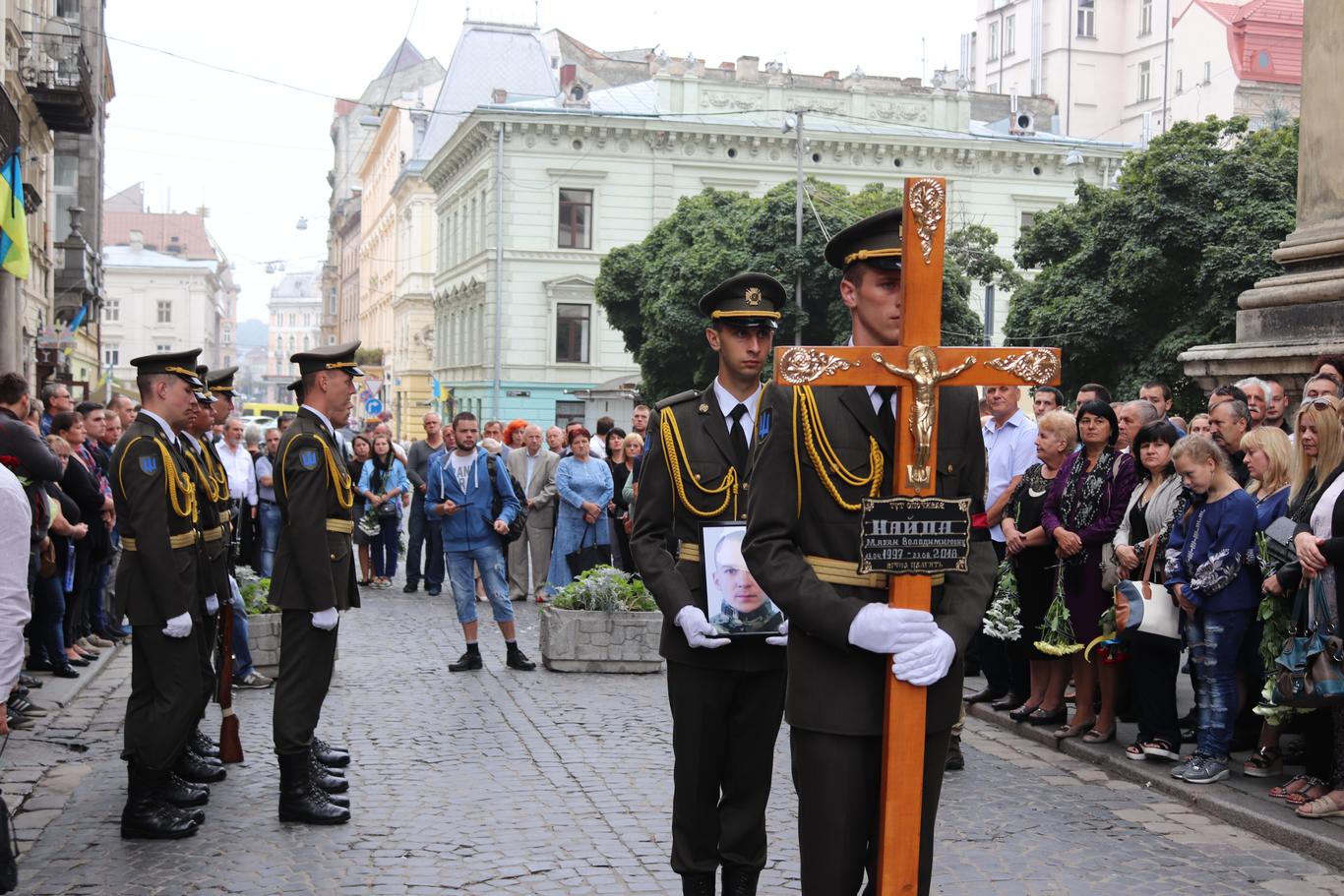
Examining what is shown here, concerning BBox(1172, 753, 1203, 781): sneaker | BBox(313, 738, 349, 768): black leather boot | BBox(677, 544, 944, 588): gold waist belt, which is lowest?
BBox(313, 738, 349, 768): black leather boot

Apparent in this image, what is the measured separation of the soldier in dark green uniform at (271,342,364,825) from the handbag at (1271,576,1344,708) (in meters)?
4.54

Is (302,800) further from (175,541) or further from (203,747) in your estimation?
(203,747)

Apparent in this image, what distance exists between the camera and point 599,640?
11578mm

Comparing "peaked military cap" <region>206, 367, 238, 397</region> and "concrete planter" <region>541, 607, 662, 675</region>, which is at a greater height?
"peaked military cap" <region>206, 367, 238, 397</region>

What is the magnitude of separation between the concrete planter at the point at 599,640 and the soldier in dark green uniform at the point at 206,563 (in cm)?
365

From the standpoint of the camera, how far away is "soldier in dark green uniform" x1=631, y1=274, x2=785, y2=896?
544cm

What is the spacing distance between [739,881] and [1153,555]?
421 cm

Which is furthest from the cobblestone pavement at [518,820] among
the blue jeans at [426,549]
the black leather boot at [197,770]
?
the blue jeans at [426,549]

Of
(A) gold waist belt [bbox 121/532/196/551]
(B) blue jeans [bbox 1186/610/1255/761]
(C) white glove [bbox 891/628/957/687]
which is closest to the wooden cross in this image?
(C) white glove [bbox 891/628/957/687]

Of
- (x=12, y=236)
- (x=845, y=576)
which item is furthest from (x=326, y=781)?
(x=12, y=236)

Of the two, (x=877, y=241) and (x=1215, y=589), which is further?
(x=1215, y=589)

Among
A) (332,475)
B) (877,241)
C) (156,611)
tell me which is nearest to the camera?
(877,241)

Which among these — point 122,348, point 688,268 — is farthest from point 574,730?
point 122,348

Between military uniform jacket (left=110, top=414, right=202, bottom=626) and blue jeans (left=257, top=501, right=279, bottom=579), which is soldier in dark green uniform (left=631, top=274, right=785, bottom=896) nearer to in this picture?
military uniform jacket (left=110, top=414, right=202, bottom=626)
